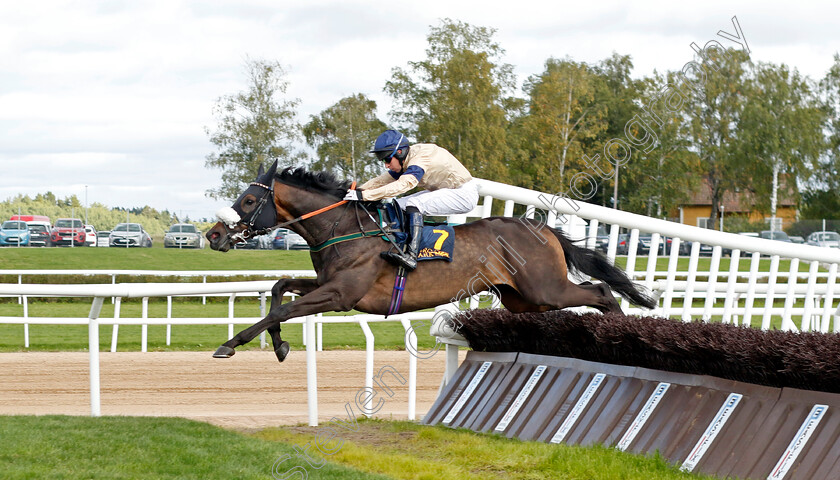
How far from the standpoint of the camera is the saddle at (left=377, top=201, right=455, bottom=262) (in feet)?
14.2

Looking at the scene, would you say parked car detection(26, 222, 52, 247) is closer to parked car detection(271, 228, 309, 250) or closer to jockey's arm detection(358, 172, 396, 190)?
parked car detection(271, 228, 309, 250)

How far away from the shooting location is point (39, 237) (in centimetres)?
2623

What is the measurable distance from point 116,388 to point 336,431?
3.25 meters

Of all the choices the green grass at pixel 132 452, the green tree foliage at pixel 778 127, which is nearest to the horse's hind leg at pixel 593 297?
the green grass at pixel 132 452

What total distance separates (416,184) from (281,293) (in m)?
0.84

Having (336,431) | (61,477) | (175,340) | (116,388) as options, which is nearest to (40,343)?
(175,340)

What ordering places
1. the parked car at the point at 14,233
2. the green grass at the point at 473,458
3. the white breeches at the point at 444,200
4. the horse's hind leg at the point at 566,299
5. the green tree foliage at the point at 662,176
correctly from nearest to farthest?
the green grass at the point at 473,458
the white breeches at the point at 444,200
the horse's hind leg at the point at 566,299
the green tree foliage at the point at 662,176
the parked car at the point at 14,233

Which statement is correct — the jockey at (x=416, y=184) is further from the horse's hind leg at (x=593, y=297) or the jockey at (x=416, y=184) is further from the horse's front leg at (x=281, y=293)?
the horse's hind leg at (x=593, y=297)

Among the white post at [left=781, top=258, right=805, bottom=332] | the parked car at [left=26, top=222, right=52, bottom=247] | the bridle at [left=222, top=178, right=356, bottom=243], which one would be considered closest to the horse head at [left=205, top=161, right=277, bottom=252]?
the bridle at [left=222, top=178, right=356, bottom=243]

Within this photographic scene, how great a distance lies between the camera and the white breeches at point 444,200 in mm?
4523

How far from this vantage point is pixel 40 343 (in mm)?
10484

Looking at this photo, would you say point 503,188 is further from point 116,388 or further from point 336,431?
point 116,388

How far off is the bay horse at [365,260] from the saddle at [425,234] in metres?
0.05

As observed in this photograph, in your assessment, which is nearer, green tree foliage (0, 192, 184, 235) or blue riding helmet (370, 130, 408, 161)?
blue riding helmet (370, 130, 408, 161)
